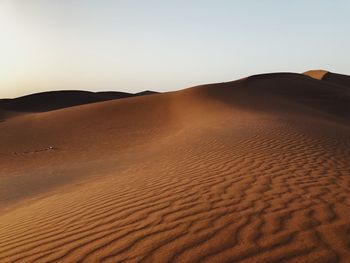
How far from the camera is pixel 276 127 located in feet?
39.9

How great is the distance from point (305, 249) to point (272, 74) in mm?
30702

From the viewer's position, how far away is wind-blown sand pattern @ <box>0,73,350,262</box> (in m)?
3.40

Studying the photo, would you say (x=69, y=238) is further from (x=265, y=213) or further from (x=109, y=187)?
(x=109, y=187)

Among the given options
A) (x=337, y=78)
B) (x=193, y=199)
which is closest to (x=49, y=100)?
(x=337, y=78)

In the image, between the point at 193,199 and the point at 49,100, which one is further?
the point at 49,100

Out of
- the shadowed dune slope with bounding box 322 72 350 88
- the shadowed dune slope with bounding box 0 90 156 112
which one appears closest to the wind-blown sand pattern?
the shadowed dune slope with bounding box 322 72 350 88

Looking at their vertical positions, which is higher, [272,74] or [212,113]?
[272,74]

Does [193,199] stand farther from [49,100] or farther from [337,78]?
[49,100]

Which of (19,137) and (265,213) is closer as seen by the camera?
(265,213)

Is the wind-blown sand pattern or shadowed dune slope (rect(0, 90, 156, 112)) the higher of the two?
shadowed dune slope (rect(0, 90, 156, 112))

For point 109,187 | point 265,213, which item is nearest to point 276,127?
point 109,187

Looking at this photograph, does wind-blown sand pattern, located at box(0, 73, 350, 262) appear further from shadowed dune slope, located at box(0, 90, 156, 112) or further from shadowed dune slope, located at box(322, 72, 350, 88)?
shadowed dune slope, located at box(0, 90, 156, 112)

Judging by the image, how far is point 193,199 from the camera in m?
4.89

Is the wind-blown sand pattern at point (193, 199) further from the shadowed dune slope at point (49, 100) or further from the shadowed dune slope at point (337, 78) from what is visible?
the shadowed dune slope at point (49, 100)
